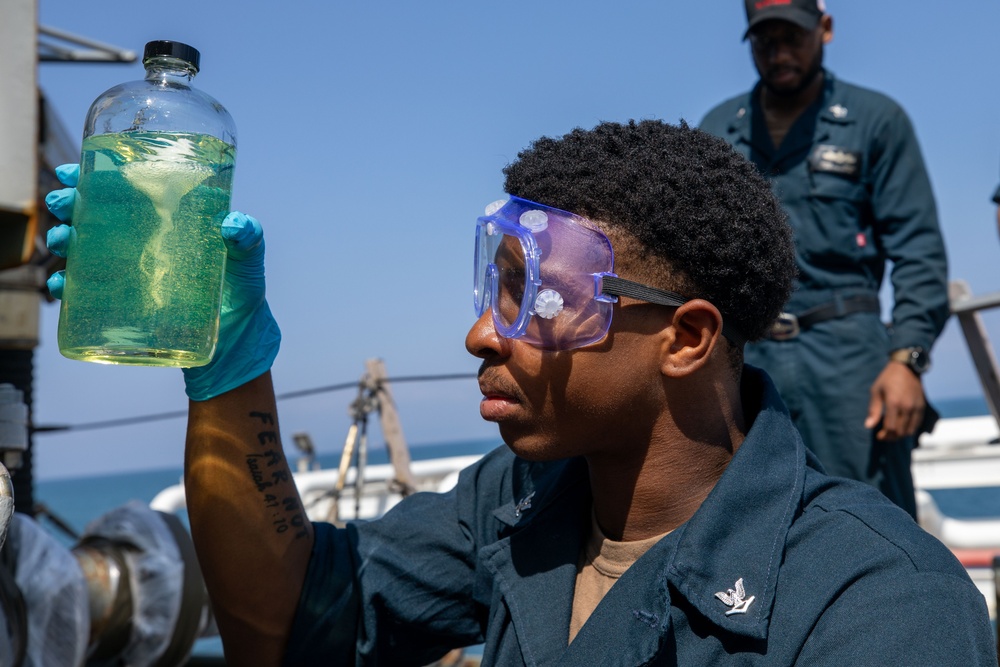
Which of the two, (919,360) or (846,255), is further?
(846,255)

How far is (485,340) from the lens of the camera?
6.36 ft

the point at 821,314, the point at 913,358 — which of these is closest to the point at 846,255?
the point at 821,314

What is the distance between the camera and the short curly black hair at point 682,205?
1.85 m

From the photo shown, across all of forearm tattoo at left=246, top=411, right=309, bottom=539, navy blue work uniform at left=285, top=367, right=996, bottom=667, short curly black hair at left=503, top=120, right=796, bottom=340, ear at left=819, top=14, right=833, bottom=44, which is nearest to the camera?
navy blue work uniform at left=285, top=367, right=996, bottom=667

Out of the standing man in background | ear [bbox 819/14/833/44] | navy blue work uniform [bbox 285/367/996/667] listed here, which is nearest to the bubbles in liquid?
navy blue work uniform [bbox 285/367/996/667]

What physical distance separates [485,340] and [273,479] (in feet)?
1.68

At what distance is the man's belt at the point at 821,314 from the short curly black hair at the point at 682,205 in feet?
5.65

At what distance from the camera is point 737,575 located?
170 centimetres

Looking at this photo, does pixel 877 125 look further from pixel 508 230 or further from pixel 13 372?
pixel 13 372

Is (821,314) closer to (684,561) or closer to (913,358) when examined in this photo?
(913,358)

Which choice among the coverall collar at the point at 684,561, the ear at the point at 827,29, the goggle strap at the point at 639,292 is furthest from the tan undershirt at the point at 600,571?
the ear at the point at 827,29

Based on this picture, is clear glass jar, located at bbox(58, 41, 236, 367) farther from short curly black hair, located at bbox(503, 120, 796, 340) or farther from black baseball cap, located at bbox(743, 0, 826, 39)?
black baseball cap, located at bbox(743, 0, 826, 39)

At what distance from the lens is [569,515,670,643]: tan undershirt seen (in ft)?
6.37

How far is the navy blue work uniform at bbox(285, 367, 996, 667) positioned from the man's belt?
5.37 feet
